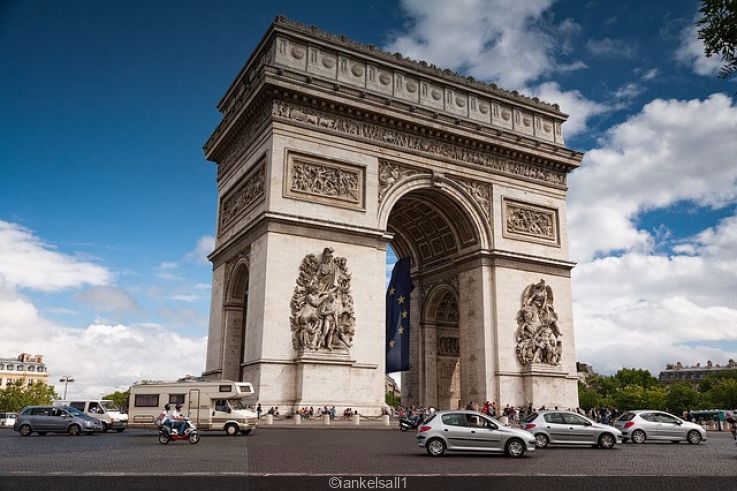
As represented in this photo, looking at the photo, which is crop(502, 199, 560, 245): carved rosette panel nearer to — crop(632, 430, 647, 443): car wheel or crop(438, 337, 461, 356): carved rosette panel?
crop(438, 337, 461, 356): carved rosette panel

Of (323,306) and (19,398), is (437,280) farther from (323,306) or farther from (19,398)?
(19,398)

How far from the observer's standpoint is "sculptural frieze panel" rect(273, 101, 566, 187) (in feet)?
96.9

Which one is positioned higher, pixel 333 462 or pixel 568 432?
pixel 568 432

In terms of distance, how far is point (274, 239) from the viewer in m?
27.8

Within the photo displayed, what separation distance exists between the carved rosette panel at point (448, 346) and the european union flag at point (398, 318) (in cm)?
278

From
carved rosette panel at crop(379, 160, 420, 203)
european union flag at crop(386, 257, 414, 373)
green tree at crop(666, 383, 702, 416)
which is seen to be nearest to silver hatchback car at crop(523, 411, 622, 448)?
carved rosette panel at crop(379, 160, 420, 203)

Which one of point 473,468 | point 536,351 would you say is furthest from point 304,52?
point 473,468

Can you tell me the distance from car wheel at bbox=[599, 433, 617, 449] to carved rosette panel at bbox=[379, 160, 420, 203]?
49.5 feet

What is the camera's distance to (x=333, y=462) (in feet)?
42.1

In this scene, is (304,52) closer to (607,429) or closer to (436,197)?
(436,197)

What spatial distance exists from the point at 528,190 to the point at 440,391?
11839 millimetres

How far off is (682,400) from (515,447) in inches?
3452

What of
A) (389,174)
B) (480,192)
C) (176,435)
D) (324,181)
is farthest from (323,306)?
(480,192)

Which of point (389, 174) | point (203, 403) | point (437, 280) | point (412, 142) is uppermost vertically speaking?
point (412, 142)
